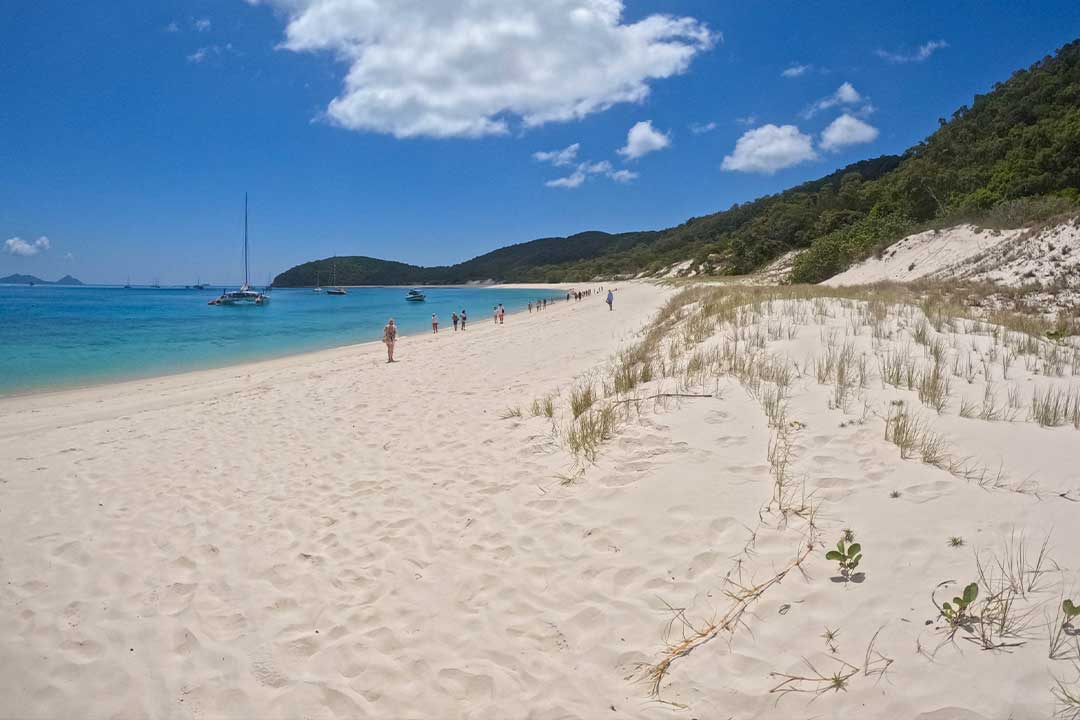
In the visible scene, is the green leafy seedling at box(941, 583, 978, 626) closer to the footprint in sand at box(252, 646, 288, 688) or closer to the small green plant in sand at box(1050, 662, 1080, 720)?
the small green plant in sand at box(1050, 662, 1080, 720)

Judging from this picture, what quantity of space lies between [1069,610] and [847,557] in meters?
0.95

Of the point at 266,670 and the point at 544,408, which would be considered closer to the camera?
the point at 266,670

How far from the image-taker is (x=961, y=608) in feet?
7.96

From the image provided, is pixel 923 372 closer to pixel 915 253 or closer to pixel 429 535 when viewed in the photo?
pixel 429 535

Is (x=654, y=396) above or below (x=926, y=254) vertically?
below

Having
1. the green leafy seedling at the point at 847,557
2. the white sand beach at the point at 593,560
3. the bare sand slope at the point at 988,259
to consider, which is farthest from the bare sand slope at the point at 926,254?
the green leafy seedling at the point at 847,557

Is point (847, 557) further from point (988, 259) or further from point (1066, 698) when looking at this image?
point (988, 259)

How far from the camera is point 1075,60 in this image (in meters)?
44.8

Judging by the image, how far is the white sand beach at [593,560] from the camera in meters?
2.51

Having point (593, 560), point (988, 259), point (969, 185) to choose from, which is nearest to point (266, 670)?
point (593, 560)

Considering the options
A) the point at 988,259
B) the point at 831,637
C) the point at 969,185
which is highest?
the point at 969,185

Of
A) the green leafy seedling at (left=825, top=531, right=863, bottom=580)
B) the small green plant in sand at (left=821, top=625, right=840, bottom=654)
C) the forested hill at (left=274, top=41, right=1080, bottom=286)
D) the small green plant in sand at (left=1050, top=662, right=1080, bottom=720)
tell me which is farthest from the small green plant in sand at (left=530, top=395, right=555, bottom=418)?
the forested hill at (left=274, top=41, right=1080, bottom=286)

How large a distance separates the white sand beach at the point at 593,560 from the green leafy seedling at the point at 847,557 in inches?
2.2

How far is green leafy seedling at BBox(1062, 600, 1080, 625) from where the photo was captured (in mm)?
2193
